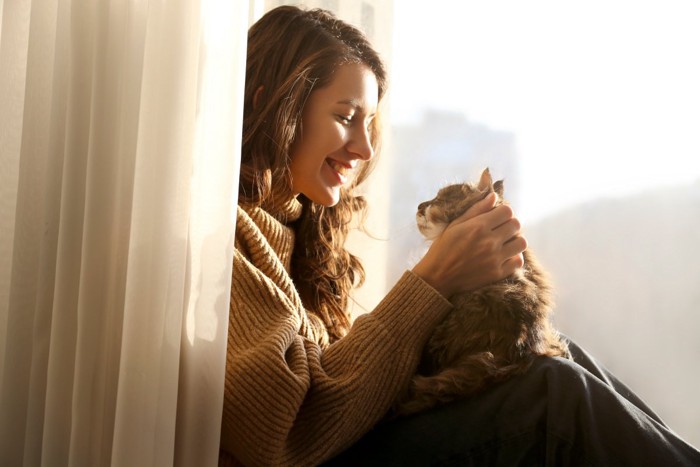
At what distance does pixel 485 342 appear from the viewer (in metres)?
1.15

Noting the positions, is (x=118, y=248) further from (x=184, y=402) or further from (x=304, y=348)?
(x=304, y=348)

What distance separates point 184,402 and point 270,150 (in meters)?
0.56

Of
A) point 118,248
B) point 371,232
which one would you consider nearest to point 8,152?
point 118,248

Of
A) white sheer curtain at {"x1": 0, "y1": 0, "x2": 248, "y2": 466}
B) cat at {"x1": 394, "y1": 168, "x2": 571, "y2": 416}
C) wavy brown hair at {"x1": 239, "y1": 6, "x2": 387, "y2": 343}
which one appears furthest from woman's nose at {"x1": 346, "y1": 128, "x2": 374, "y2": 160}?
white sheer curtain at {"x1": 0, "y1": 0, "x2": 248, "y2": 466}

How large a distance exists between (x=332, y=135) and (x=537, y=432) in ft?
2.17

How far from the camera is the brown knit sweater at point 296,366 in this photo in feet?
3.31

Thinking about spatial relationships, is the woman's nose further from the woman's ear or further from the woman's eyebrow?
the woman's ear

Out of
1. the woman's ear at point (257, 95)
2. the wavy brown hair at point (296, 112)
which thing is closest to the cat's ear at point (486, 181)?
the wavy brown hair at point (296, 112)

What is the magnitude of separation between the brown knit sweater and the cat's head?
6.8 inches

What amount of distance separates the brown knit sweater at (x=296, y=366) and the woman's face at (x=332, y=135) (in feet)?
0.62

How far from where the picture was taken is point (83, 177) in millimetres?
998

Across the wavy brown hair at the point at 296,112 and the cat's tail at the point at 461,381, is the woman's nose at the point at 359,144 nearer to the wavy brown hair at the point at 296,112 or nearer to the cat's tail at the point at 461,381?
the wavy brown hair at the point at 296,112

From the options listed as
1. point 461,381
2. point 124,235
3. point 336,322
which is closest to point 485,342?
point 461,381

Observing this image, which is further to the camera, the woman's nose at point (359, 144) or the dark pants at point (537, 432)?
the woman's nose at point (359, 144)
